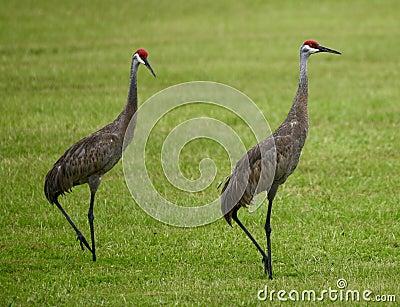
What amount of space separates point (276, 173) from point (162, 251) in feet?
5.49

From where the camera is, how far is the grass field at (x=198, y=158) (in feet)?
25.1

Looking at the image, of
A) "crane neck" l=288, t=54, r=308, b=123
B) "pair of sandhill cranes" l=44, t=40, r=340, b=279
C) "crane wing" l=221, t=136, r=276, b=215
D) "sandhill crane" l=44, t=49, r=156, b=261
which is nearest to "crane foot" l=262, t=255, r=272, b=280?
"pair of sandhill cranes" l=44, t=40, r=340, b=279

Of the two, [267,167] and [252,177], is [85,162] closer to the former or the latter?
[252,177]

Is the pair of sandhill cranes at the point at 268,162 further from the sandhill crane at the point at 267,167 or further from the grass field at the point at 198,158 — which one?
the grass field at the point at 198,158

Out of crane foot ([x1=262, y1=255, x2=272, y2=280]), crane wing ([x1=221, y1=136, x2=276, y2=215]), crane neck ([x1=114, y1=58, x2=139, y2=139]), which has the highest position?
crane neck ([x1=114, y1=58, x2=139, y2=139])

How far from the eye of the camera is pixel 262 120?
46.6 feet

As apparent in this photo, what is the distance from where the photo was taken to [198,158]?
12.5m

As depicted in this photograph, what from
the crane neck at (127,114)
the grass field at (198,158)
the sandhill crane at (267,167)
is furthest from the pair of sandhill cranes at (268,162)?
the grass field at (198,158)

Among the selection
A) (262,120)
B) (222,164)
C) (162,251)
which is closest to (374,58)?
(262,120)

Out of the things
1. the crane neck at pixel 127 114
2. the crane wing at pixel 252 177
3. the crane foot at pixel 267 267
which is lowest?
the crane foot at pixel 267 267

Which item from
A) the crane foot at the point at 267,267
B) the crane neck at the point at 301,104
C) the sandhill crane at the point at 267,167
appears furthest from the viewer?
the crane neck at the point at 301,104

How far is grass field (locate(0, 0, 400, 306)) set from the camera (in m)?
7.66

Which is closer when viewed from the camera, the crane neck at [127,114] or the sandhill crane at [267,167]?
the sandhill crane at [267,167]

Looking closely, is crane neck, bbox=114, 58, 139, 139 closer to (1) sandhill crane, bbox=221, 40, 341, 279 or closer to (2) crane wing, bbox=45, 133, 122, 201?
(2) crane wing, bbox=45, 133, 122, 201
